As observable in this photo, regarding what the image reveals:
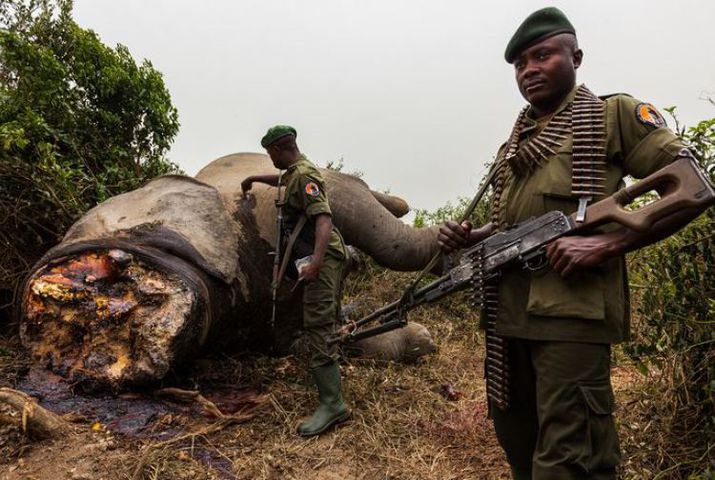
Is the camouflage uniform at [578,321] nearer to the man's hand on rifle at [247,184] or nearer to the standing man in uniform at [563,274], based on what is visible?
the standing man in uniform at [563,274]

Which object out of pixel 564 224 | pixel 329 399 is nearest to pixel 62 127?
pixel 329 399

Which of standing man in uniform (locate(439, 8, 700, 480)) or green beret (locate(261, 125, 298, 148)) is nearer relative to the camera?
standing man in uniform (locate(439, 8, 700, 480))

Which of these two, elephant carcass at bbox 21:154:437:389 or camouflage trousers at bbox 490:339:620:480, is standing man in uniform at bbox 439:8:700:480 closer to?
camouflage trousers at bbox 490:339:620:480

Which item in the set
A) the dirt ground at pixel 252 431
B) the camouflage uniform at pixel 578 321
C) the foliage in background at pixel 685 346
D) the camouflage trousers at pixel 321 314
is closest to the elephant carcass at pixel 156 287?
the dirt ground at pixel 252 431

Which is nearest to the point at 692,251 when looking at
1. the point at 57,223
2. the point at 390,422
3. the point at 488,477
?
the point at 488,477

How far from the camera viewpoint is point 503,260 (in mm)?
1977

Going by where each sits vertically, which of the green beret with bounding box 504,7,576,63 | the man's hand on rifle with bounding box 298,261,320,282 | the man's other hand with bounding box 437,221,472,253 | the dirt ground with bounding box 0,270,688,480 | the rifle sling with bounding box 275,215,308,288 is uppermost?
the green beret with bounding box 504,7,576,63

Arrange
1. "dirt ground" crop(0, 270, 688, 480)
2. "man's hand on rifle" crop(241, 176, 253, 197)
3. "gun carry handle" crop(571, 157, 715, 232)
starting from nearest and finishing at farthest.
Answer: "gun carry handle" crop(571, 157, 715, 232) → "dirt ground" crop(0, 270, 688, 480) → "man's hand on rifle" crop(241, 176, 253, 197)

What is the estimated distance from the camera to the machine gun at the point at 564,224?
60.9 inches

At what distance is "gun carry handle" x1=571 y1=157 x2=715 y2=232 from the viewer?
1529 mm

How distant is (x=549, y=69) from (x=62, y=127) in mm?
4855

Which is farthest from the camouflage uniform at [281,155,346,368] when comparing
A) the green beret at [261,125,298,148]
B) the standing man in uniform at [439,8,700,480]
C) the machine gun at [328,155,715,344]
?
the standing man in uniform at [439,8,700,480]

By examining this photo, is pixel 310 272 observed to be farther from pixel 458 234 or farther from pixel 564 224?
pixel 564 224

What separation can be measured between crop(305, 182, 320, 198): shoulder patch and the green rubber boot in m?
1.05
